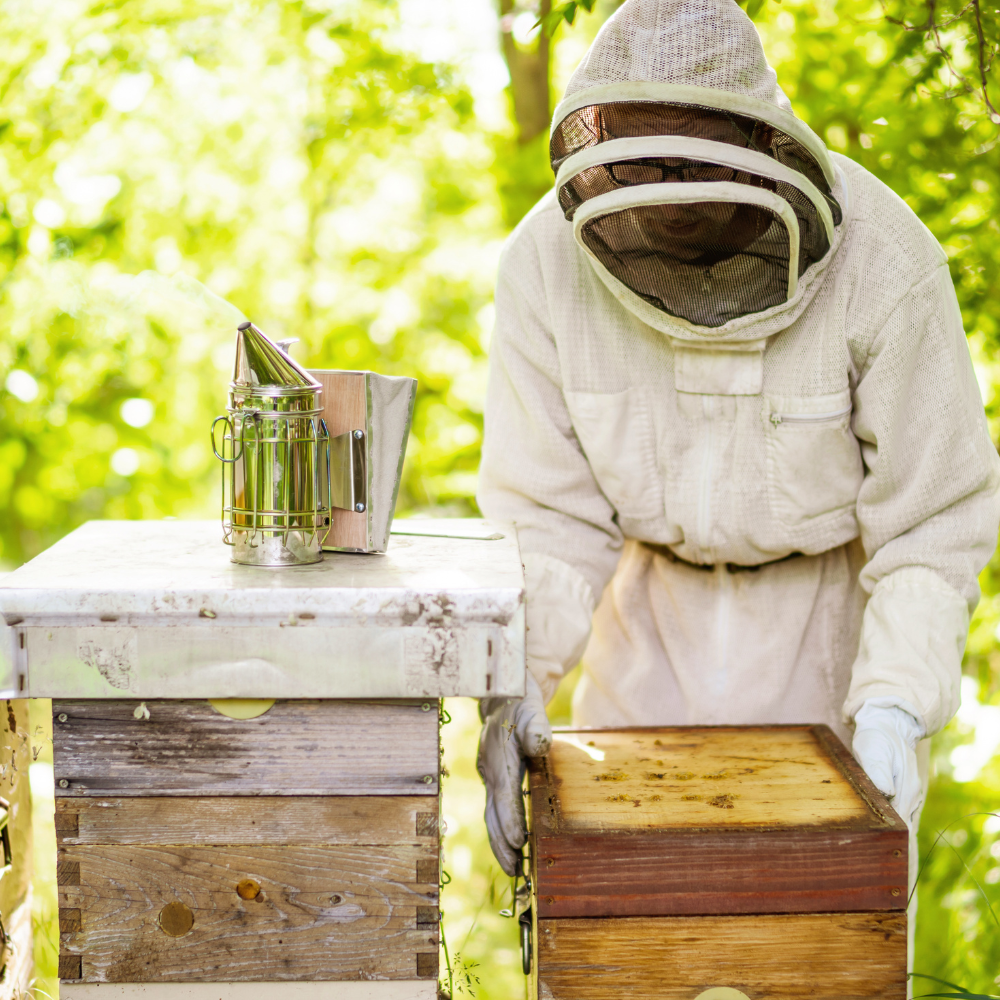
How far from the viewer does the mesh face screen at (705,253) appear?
5.06 feet

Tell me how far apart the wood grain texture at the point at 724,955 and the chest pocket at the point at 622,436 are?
2.57ft

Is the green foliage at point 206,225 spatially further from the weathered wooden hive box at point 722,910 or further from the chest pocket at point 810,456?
the weathered wooden hive box at point 722,910

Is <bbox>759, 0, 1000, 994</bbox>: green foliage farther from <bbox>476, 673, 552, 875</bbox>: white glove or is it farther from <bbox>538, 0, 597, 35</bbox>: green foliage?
<bbox>476, 673, 552, 875</bbox>: white glove

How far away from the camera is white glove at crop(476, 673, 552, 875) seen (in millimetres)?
1530

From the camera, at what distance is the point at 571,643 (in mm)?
1745

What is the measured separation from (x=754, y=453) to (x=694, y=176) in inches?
19.0

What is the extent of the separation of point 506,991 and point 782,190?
2.17m

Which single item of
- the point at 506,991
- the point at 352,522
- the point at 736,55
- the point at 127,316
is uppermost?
the point at 736,55

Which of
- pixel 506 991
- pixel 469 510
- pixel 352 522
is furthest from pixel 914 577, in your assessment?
pixel 469 510

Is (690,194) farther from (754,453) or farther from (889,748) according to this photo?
(889,748)

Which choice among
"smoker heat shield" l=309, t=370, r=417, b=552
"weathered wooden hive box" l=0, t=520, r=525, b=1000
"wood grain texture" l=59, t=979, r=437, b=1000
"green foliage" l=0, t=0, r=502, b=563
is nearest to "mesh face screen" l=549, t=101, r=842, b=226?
"smoker heat shield" l=309, t=370, r=417, b=552

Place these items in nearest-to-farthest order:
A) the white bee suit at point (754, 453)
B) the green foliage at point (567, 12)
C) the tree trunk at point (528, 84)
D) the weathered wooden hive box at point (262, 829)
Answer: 1. the weathered wooden hive box at point (262, 829)
2. the white bee suit at point (754, 453)
3. the green foliage at point (567, 12)
4. the tree trunk at point (528, 84)

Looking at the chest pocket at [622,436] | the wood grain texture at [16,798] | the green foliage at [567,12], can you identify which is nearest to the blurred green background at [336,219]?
the green foliage at [567,12]

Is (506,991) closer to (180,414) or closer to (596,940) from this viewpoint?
(596,940)
